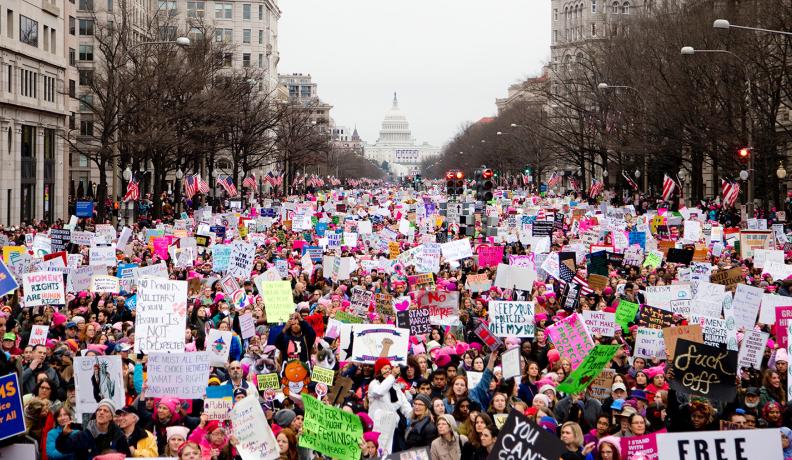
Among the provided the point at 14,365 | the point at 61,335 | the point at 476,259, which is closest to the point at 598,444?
the point at 14,365

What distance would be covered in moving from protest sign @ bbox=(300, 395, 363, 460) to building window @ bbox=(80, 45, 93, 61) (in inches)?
3157

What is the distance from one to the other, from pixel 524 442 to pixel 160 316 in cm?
664

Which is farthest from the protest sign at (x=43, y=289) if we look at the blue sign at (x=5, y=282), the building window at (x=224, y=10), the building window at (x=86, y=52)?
the building window at (x=224, y=10)

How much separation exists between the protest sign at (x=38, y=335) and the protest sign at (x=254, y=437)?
625 cm

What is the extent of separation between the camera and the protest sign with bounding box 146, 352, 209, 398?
12102 mm

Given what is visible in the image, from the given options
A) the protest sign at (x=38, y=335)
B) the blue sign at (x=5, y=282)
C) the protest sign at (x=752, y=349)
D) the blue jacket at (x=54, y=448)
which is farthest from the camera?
the blue sign at (x=5, y=282)

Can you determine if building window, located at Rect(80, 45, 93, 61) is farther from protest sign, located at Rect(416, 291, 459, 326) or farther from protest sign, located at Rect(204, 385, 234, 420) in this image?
protest sign, located at Rect(204, 385, 234, 420)

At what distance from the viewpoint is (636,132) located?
188 feet

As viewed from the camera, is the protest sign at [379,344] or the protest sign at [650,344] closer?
the protest sign at [379,344]

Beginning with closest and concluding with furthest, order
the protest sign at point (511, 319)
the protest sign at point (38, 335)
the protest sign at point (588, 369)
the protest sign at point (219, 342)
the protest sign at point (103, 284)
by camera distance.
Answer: the protest sign at point (588, 369) < the protest sign at point (219, 342) < the protest sign at point (38, 335) < the protest sign at point (511, 319) < the protest sign at point (103, 284)

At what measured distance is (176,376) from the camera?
39.7 ft

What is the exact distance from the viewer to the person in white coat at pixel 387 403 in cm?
1148

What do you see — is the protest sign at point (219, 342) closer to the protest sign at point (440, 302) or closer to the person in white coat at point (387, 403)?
the person in white coat at point (387, 403)

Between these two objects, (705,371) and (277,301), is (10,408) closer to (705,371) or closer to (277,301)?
(705,371)
